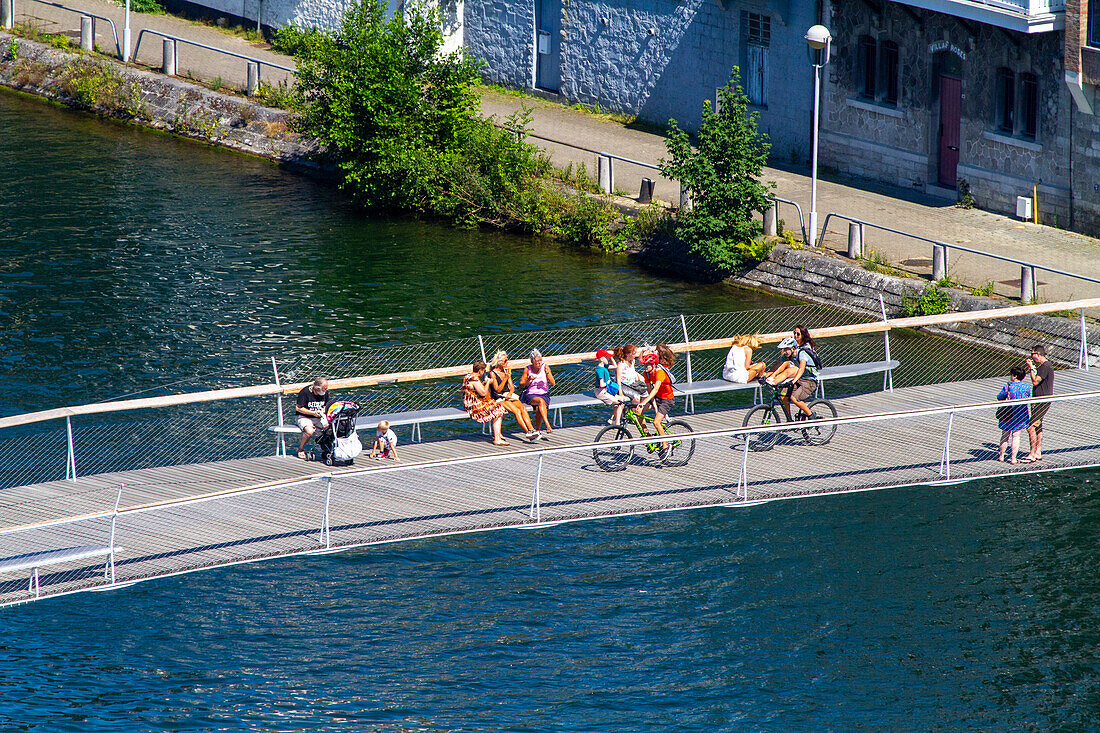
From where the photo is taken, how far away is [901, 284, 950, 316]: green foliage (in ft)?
100

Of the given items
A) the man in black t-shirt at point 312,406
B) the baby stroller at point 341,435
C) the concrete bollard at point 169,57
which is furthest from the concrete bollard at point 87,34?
the baby stroller at point 341,435

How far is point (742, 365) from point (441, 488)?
528 centimetres

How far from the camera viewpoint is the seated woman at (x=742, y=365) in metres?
23.4

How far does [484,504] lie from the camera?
20812mm

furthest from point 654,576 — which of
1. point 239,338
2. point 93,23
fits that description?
point 93,23

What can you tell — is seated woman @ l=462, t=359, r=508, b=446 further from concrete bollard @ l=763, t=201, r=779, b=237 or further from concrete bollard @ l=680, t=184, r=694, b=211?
concrete bollard @ l=763, t=201, r=779, b=237

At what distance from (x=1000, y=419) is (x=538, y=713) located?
825cm

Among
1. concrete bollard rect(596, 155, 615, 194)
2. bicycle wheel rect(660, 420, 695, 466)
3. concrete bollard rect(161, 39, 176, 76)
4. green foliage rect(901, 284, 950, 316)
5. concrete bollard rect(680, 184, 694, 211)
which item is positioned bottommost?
bicycle wheel rect(660, 420, 695, 466)

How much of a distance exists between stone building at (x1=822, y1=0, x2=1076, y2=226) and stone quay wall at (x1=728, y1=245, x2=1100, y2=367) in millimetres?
4957

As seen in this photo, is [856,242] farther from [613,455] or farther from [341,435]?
[341,435]

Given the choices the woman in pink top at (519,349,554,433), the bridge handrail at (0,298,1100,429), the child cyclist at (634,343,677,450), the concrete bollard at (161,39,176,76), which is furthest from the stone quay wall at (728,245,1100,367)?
the concrete bollard at (161,39,176,76)

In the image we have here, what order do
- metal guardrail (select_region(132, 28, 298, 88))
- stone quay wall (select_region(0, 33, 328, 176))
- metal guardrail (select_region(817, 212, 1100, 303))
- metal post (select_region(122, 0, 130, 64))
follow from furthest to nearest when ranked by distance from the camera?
metal post (select_region(122, 0, 130, 64)) → metal guardrail (select_region(132, 28, 298, 88)) → stone quay wall (select_region(0, 33, 328, 176)) → metal guardrail (select_region(817, 212, 1100, 303))

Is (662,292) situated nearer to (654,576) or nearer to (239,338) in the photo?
(239,338)

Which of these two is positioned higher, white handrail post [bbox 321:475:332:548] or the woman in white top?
the woman in white top
